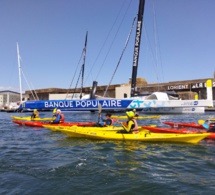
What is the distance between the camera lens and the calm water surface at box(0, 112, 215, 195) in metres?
5.37

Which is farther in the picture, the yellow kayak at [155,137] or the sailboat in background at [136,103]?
the sailboat in background at [136,103]

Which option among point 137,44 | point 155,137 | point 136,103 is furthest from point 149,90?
point 155,137

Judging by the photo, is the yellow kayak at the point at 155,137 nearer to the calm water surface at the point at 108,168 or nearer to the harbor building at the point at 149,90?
the calm water surface at the point at 108,168

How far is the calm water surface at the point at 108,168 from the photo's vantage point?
17.6ft

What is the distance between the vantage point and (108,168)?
6.79 m

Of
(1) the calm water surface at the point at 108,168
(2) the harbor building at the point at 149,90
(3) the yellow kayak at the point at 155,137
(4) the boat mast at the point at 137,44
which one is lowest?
(1) the calm water surface at the point at 108,168

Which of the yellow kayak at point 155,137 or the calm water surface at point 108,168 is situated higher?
the yellow kayak at point 155,137

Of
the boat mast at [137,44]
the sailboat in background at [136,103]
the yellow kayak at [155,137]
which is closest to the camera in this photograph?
the yellow kayak at [155,137]

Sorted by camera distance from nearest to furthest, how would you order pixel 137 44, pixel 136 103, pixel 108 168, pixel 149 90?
1. pixel 108 168
2. pixel 137 44
3. pixel 136 103
4. pixel 149 90

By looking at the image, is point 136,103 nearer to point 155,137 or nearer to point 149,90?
point 155,137

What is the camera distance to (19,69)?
39250mm

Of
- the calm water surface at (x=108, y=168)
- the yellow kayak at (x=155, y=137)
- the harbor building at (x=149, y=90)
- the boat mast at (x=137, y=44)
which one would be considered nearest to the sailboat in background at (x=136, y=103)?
the boat mast at (x=137, y=44)

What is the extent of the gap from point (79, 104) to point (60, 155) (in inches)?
730

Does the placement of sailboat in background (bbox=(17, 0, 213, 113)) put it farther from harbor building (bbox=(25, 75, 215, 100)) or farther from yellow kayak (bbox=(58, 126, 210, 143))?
yellow kayak (bbox=(58, 126, 210, 143))
